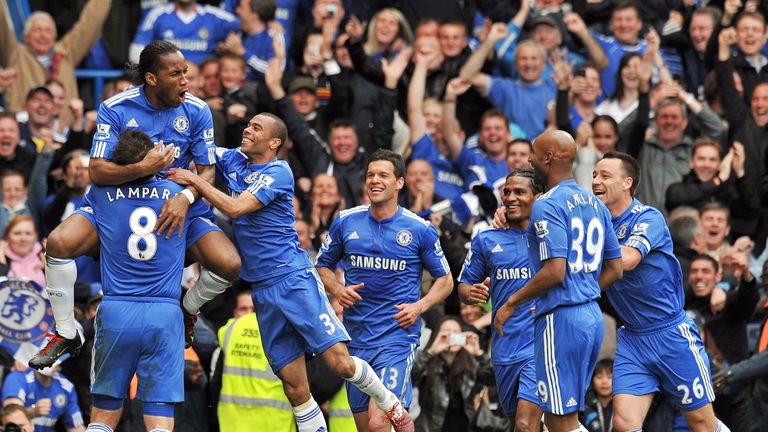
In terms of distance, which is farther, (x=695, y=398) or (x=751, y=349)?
(x=751, y=349)

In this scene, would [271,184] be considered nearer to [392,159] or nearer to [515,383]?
[392,159]

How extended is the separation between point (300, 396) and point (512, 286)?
202cm

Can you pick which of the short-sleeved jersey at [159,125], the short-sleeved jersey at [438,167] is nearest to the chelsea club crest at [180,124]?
the short-sleeved jersey at [159,125]

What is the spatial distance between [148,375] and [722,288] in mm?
6577

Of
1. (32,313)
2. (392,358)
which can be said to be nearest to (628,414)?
(392,358)

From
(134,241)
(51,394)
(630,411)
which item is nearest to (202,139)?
(134,241)

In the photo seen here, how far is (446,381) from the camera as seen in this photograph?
563 inches

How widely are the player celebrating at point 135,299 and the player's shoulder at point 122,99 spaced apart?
30 centimetres

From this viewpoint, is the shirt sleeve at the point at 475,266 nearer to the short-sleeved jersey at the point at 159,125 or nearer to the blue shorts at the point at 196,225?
the blue shorts at the point at 196,225

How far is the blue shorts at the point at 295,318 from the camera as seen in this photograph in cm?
1176

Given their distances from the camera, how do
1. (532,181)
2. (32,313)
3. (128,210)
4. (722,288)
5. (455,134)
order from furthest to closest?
(455,134)
(722,288)
(32,313)
(532,181)
(128,210)

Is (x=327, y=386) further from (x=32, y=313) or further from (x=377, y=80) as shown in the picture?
(x=377, y=80)

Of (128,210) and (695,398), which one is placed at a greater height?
(128,210)

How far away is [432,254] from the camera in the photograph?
42.0 ft
